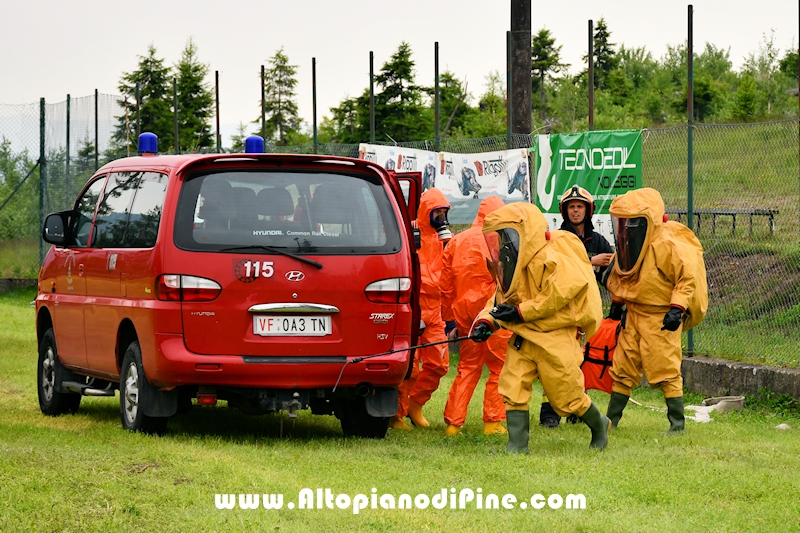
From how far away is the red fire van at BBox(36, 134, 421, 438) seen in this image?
7.79m

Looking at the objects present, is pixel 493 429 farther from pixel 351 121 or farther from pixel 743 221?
pixel 351 121

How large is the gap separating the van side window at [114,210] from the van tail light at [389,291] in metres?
1.82

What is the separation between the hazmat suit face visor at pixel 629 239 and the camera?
9320mm

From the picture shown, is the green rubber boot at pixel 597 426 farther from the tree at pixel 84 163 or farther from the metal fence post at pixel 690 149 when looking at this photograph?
the tree at pixel 84 163

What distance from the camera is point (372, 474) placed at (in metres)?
6.95

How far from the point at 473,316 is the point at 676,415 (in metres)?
1.71

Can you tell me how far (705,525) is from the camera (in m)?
5.87

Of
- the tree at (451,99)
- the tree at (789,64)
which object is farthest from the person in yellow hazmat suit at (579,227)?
the tree at (451,99)

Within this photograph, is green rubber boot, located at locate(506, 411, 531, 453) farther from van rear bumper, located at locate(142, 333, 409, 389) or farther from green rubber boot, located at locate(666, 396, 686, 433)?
green rubber boot, located at locate(666, 396, 686, 433)

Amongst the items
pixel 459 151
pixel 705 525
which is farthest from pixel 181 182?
pixel 459 151

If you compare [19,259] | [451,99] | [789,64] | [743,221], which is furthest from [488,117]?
[743,221]

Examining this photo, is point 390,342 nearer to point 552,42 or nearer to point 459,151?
point 459,151

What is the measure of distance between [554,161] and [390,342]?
18.1 feet

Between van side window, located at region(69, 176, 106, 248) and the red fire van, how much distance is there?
2.22 ft
